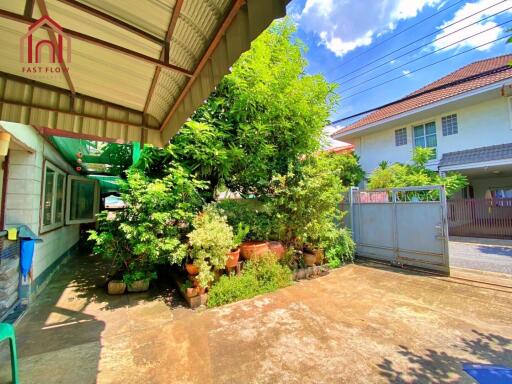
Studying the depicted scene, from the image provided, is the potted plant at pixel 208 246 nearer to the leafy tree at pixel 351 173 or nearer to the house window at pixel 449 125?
the leafy tree at pixel 351 173

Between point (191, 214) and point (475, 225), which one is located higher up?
point (191, 214)

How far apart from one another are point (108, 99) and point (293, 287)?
4594mm

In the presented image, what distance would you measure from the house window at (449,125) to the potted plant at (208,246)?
12385mm

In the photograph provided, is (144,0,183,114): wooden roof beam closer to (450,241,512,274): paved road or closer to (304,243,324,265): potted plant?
(304,243,324,265): potted plant

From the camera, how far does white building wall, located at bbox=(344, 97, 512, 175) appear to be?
32.3 feet

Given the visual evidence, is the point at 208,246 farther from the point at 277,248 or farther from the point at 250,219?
the point at 277,248

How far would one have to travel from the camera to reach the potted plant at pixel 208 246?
4.08 metres

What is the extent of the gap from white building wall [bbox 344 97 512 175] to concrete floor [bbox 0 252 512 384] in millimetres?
8833

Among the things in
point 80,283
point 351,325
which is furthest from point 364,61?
point 80,283

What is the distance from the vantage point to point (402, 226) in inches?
243

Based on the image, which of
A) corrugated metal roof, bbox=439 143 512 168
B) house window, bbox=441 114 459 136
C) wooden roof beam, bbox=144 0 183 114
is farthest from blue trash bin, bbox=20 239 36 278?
house window, bbox=441 114 459 136

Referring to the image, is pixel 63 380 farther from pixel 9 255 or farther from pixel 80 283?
pixel 80 283

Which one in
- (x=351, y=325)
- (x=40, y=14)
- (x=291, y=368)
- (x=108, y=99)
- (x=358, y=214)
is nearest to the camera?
(x=40, y=14)

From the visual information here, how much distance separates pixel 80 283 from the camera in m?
5.32
